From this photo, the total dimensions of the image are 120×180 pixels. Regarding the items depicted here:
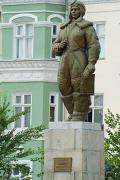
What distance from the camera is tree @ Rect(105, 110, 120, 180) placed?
38869 millimetres

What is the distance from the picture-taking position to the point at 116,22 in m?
49.9

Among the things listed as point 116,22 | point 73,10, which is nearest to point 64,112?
point 116,22

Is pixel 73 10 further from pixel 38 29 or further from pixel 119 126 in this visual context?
pixel 38 29

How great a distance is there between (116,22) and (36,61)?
4.06m

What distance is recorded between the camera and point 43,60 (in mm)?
49938

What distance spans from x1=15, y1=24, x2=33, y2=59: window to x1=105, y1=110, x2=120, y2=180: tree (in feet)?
27.7

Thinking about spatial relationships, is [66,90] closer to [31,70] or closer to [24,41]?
[31,70]

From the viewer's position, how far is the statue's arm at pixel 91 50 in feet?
77.9

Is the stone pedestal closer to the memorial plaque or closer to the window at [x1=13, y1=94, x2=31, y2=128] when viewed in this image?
the memorial plaque

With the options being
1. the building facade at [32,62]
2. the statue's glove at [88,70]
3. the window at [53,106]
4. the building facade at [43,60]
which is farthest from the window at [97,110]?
the statue's glove at [88,70]

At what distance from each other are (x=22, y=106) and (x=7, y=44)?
3002mm

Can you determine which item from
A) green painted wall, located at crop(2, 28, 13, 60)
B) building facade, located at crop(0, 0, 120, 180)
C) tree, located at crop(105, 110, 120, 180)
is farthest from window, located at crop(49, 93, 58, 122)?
tree, located at crop(105, 110, 120, 180)

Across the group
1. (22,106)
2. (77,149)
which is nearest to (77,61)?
(77,149)

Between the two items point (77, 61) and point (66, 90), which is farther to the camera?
point (66, 90)
